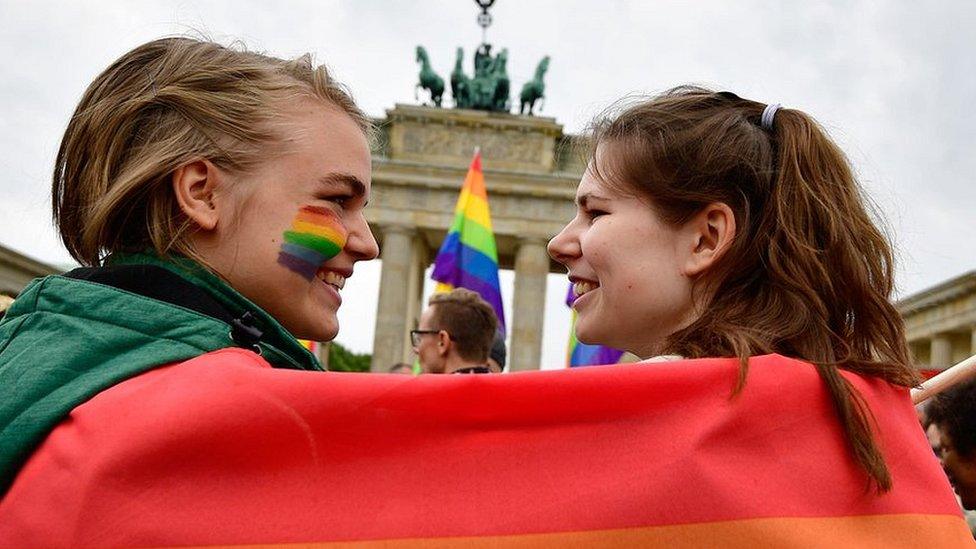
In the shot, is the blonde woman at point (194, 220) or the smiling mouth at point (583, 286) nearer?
the blonde woman at point (194, 220)

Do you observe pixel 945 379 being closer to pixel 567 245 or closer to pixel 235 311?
pixel 567 245

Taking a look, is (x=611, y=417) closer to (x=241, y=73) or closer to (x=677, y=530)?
(x=677, y=530)

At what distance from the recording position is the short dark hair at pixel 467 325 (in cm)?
699

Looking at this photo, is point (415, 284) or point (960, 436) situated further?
point (415, 284)

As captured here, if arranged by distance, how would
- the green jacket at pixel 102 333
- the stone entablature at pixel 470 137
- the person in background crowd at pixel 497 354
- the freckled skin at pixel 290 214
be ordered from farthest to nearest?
the stone entablature at pixel 470 137
the person in background crowd at pixel 497 354
the freckled skin at pixel 290 214
the green jacket at pixel 102 333

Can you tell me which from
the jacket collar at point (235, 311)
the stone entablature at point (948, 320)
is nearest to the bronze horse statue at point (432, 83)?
the stone entablature at point (948, 320)

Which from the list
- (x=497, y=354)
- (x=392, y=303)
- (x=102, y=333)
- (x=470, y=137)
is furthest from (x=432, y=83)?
(x=102, y=333)

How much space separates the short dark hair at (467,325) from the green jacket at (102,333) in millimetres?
5015

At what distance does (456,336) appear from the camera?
702cm

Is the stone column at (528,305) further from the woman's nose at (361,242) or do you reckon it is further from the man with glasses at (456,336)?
the woman's nose at (361,242)

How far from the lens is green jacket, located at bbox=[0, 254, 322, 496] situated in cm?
162

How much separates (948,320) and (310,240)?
37928 mm

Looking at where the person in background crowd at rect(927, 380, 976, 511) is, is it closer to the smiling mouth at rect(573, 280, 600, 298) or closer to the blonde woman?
the smiling mouth at rect(573, 280, 600, 298)

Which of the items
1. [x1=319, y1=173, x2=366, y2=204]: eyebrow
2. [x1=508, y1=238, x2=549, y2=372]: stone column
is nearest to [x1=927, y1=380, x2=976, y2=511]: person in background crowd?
[x1=319, y1=173, x2=366, y2=204]: eyebrow
